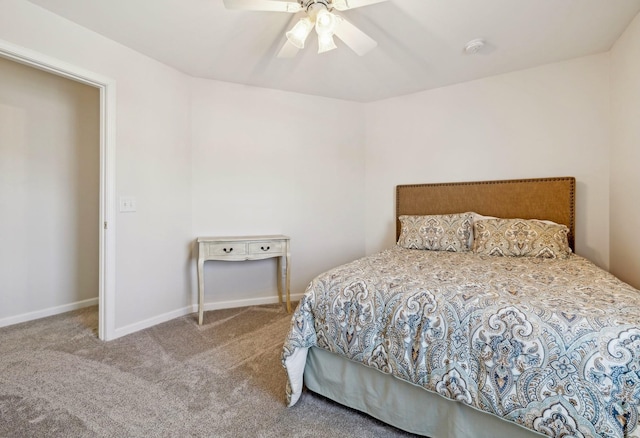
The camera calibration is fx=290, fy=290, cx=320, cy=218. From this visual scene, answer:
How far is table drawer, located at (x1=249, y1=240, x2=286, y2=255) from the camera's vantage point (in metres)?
2.78

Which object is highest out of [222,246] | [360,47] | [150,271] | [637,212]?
[360,47]

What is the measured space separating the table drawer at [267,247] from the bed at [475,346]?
3.83 ft

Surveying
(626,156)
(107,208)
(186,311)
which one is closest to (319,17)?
(107,208)

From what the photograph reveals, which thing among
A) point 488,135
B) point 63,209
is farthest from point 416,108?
point 63,209

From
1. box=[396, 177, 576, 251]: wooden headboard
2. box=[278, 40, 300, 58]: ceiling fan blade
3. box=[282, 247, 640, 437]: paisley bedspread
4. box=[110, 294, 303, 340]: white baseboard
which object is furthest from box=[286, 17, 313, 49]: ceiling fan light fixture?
box=[110, 294, 303, 340]: white baseboard

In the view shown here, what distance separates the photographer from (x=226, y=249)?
2.71 metres

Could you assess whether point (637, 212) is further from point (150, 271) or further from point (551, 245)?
point (150, 271)

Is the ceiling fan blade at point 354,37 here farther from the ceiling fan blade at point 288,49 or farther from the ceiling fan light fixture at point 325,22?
the ceiling fan blade at point 288,49

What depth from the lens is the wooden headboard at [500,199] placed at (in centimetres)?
252

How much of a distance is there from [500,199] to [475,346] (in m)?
2.13

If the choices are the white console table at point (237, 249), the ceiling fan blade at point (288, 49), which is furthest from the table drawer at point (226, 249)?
the ceiling fan blade at point (288, 49)

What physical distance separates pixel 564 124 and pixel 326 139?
2.26 m

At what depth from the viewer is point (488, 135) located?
288cm

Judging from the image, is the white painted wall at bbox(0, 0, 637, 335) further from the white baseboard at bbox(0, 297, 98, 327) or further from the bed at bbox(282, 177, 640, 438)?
the bed at bbox(282, 177, 640, 438)
